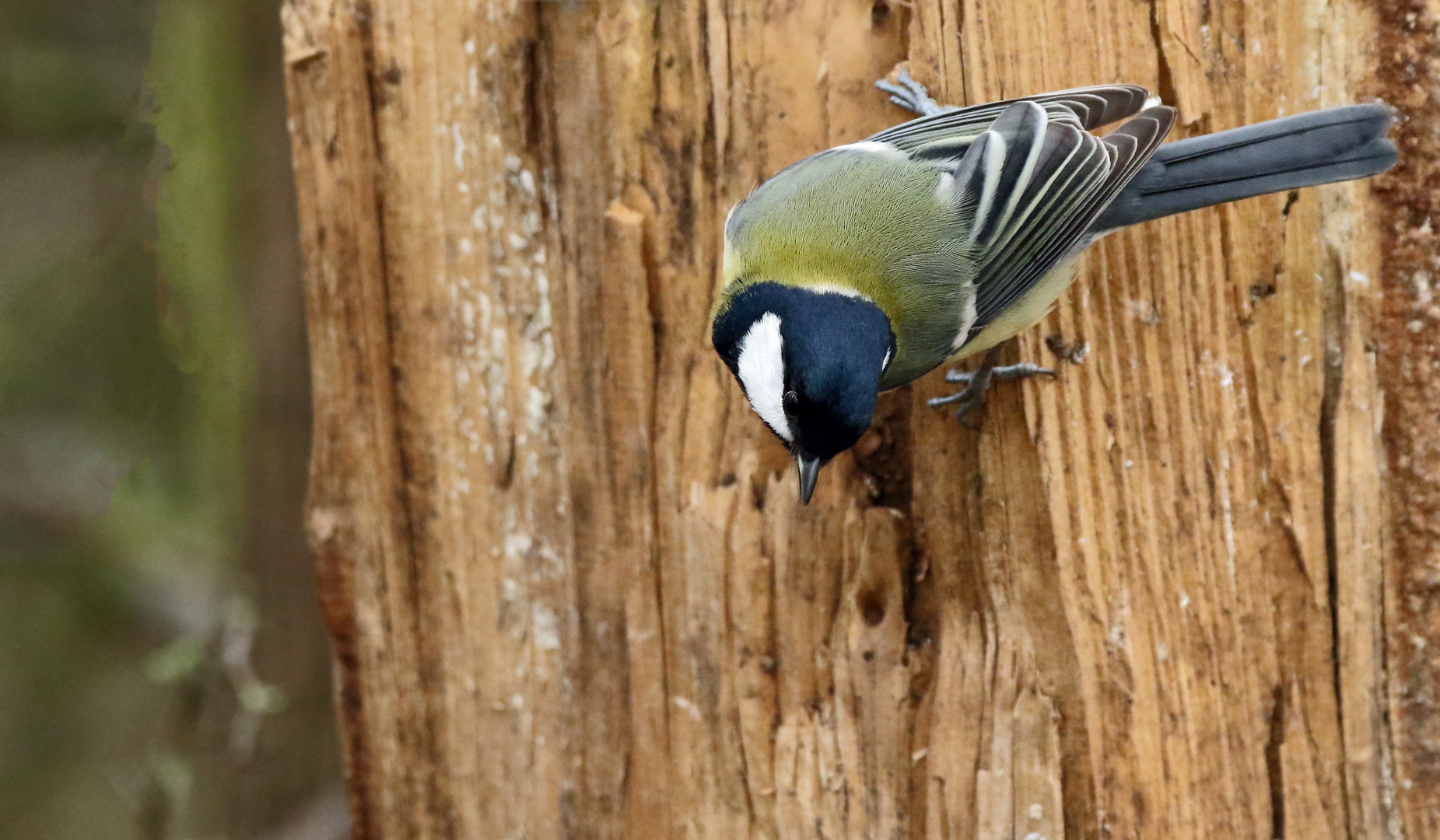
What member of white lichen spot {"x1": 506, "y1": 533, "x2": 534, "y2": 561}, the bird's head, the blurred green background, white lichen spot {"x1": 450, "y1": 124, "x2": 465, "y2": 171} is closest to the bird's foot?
the bird's head

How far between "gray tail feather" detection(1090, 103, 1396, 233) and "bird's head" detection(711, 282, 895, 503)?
42 centimetres

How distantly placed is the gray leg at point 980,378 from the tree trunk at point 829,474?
0.04m

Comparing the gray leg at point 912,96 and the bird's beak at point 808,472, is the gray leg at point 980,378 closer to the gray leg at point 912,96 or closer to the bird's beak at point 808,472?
the bird's beak at point 808,472

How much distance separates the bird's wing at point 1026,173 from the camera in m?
1.59

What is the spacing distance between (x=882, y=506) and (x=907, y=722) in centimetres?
37

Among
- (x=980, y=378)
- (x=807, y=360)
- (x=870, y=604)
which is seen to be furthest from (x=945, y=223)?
(x=870, y=604)

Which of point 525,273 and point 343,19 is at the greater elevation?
point 343,19

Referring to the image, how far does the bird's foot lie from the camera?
1.69 meters

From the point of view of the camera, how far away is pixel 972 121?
1.71 m

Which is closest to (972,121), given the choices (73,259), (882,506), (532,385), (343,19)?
(882,506)

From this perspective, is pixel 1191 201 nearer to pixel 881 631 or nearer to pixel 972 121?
pixel 972 121

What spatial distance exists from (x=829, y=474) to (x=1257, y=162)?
0.81 meters

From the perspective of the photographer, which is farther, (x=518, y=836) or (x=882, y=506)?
(x=518, y=836)

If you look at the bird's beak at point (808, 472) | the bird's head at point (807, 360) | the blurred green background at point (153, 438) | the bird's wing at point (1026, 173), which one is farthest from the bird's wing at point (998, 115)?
the blurred green background at point (153, 438)
